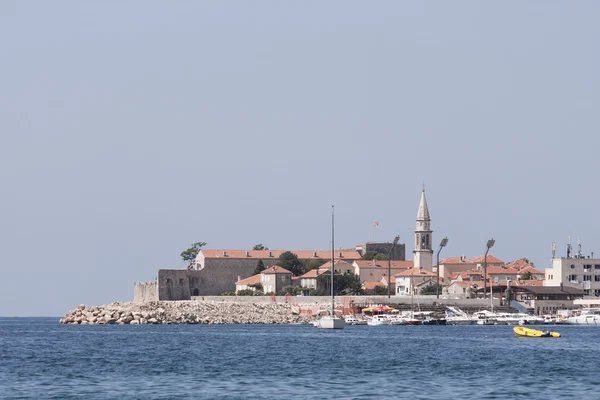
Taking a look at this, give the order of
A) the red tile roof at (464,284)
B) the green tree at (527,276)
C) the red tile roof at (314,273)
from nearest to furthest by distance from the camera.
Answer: the red tile roof at (464,284), the red tile roof at (314,273), the green tree at (527,276)

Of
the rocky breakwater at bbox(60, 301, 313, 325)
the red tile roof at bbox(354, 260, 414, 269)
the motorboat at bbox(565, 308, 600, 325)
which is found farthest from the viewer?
the red tile roof at bbox(354, 260, 414, 269)

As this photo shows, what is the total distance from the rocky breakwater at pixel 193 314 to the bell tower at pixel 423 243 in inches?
1400

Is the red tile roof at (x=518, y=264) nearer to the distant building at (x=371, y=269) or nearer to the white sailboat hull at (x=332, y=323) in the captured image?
the distant building at (x=371, y=269)

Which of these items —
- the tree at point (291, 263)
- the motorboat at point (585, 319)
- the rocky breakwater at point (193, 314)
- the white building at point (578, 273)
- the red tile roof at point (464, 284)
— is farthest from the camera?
the tree at point (291, 263)

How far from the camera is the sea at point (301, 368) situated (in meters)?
42.5

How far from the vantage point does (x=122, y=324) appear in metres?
126

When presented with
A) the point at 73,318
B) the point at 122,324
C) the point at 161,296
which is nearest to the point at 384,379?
the point at 122,324

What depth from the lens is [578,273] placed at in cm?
14350

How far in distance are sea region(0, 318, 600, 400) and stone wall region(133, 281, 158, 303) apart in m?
66.5

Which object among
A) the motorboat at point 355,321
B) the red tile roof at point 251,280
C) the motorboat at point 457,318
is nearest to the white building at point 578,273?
the motorboat at point 457,318

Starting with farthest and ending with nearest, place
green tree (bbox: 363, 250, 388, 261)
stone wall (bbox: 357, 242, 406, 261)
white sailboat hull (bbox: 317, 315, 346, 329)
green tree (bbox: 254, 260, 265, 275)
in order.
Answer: stone wall (bbox: 357, 242, 406, 261) → green tree (bbox: 363, 250, 388, 261) → green tree (bbox: 254, 260, 265, 275) → white sailboat hull (bbox: 317, 315, 346, 329)

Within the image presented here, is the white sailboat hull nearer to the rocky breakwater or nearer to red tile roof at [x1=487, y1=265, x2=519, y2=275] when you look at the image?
the rocky breakwater

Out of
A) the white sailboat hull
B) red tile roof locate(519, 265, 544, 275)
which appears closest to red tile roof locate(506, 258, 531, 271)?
red tile roof locate(519, 265, 544, 275)

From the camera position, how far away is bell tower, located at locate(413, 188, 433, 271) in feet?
527
